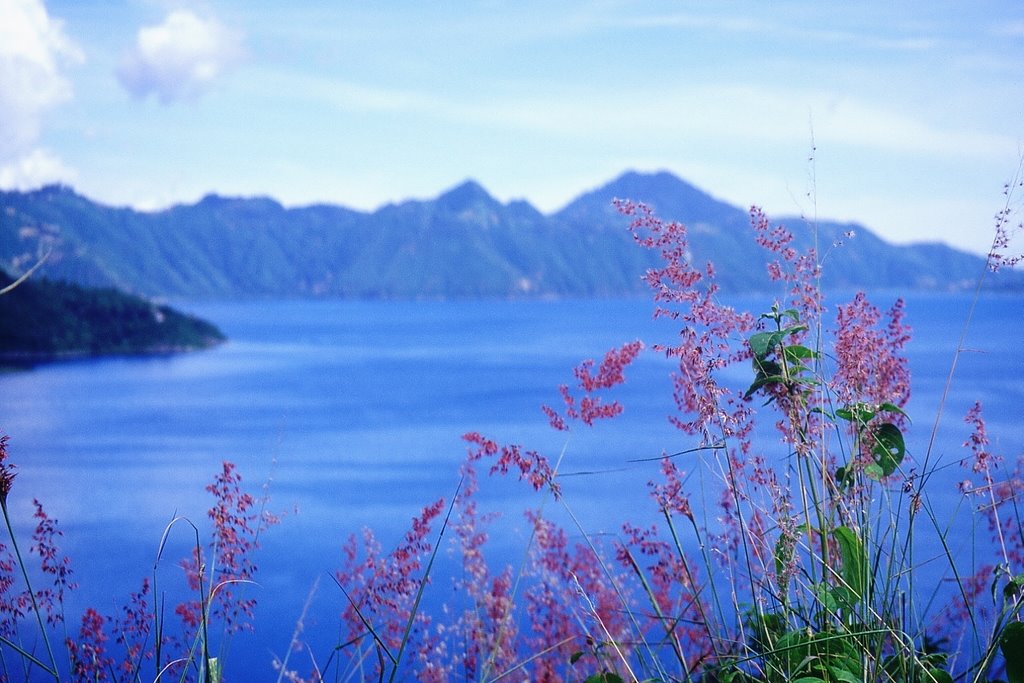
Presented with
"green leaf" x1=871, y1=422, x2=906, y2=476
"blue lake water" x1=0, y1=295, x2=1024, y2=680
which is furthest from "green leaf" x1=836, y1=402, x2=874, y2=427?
"blue lake water" x1=0, y1=295, x2=1024, y2=680

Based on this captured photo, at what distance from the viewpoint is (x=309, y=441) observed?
Result: 17250 mm

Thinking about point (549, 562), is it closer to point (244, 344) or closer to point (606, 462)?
point (606, 462)

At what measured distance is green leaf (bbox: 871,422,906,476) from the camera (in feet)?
6.18

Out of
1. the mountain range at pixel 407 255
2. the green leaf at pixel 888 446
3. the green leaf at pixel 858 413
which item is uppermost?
the mountain range at pixel 407 255

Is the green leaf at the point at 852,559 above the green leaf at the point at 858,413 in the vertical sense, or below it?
below

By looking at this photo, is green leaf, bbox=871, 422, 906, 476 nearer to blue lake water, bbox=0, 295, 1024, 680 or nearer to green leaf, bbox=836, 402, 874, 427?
green leaf, bbox=836, 402, 874, 427

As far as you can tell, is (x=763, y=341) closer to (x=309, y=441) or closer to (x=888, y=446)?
(x=888, y=446)

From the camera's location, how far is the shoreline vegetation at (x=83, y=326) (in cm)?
2984

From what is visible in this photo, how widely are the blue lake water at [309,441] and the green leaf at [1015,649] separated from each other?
4.57 feet

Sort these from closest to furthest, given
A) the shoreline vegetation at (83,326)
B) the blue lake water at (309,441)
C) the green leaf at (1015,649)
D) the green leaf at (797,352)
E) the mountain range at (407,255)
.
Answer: the green leaf at (1015,649) < the green leaf at (797,352) < the blue lake water at (309,441) < the shoreline vegetation at (83,326) < the mountain range at (407,255)

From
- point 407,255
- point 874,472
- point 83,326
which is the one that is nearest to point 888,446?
point 874,472

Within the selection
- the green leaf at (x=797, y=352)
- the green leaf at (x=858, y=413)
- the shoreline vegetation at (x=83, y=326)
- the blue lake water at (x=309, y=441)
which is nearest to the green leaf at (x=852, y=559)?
the green leaf at (x=858, y=413)

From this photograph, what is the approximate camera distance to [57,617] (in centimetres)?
213

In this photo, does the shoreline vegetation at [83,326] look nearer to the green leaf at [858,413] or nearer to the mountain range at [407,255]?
the green leaf at [858,413]
